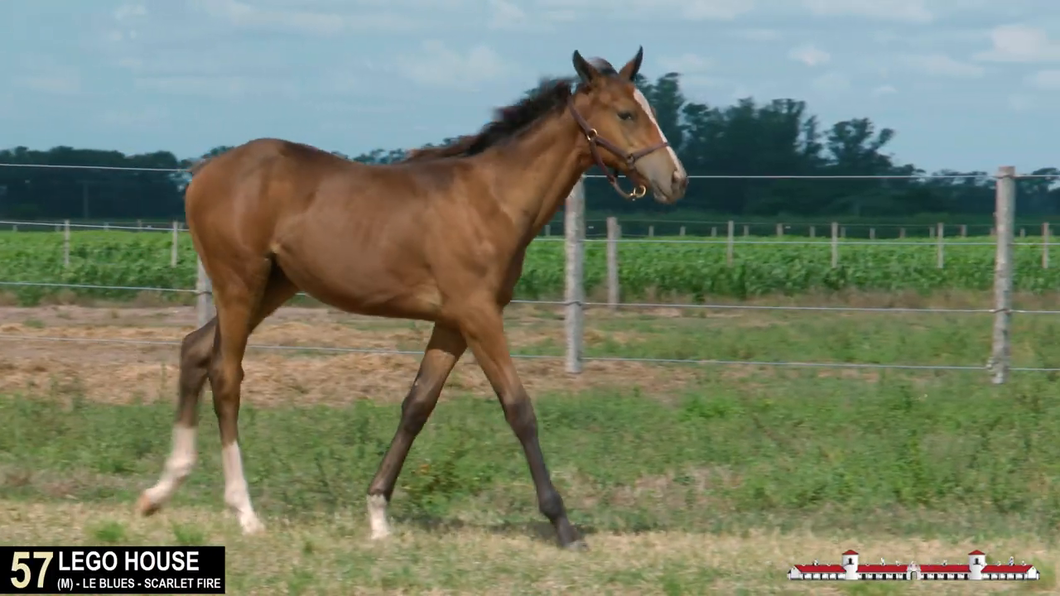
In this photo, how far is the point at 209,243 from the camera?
6.77m

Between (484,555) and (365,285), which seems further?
(365,285)

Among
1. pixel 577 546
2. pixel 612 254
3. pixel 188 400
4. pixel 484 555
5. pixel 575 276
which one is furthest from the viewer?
pixel 612 254

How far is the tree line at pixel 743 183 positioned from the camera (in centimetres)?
1480

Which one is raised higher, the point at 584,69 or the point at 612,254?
the point at 584,69

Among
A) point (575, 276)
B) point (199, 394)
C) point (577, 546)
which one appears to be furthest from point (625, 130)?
point (575, 276)

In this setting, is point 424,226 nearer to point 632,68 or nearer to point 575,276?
point 632,68

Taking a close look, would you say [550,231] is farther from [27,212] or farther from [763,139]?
[27,212]

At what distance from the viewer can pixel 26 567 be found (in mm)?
5133

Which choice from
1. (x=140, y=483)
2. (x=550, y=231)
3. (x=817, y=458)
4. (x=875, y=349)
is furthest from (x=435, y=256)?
(x=550, y=231)

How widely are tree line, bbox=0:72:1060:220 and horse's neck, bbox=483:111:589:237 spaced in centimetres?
749

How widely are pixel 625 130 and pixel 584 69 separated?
1.16ft

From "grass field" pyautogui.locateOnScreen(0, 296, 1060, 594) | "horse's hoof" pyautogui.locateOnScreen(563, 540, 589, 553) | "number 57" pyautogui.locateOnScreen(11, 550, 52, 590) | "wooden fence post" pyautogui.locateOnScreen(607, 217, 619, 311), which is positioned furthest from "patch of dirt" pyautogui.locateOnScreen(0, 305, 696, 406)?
"number 57" pyautogui.locateOnScreen(11, 550, 52, 590)

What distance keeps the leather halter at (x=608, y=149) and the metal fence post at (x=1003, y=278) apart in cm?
589

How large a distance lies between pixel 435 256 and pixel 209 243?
46.9 inches
